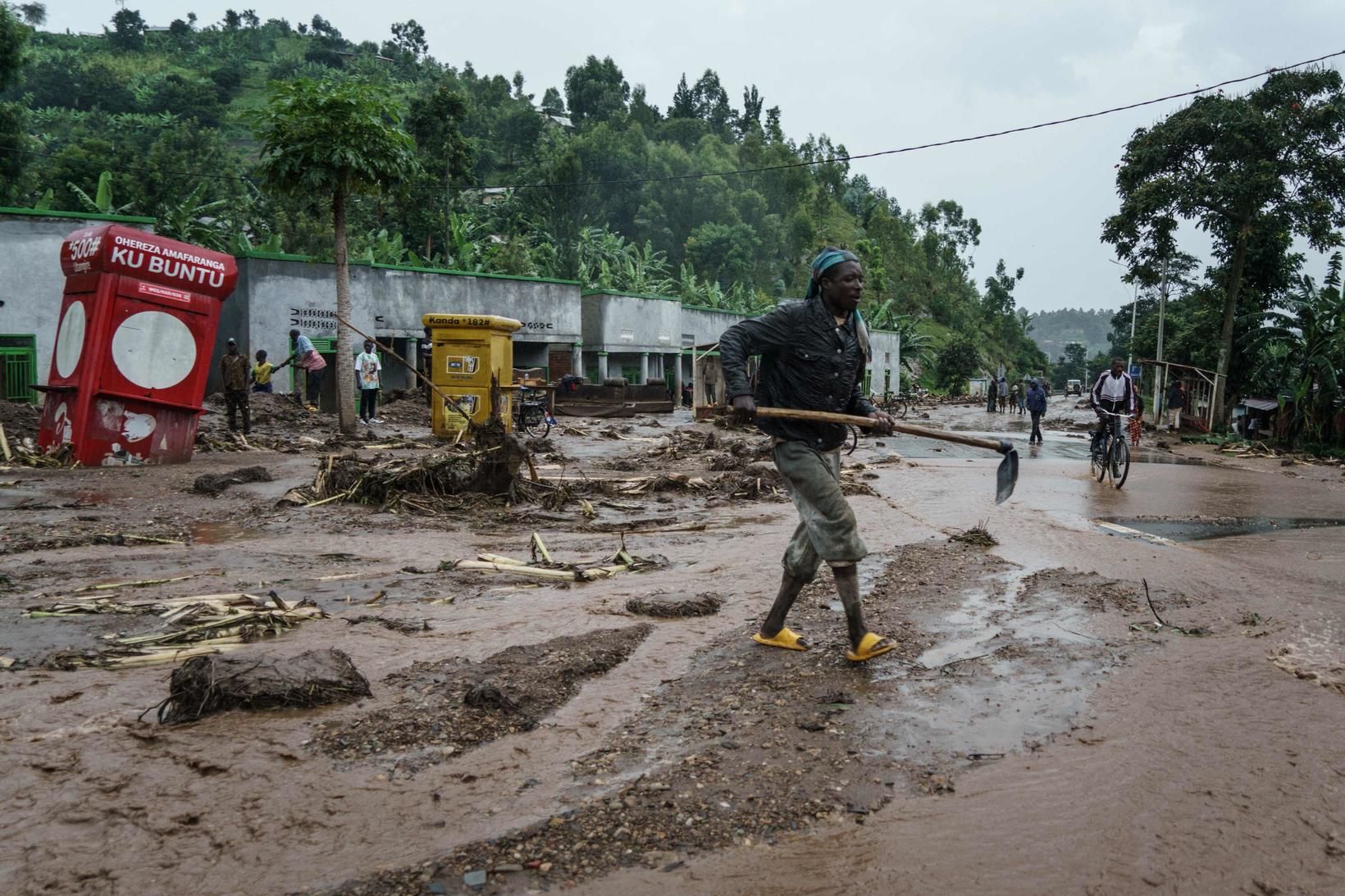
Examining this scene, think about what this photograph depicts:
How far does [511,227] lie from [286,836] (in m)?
54.0

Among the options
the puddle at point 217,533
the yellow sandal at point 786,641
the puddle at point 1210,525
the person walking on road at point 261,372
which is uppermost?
the person walking on road at point 261,372

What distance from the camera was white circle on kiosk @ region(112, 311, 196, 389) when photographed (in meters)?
12.2

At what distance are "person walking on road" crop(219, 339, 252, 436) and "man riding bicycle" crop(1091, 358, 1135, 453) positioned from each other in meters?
13.7

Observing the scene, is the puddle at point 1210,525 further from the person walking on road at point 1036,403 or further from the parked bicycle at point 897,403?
the parked bicycle at point 897,403

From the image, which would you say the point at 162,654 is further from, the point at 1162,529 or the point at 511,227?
the point at 511,227

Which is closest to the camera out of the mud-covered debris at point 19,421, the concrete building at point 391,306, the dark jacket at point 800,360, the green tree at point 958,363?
the dark jacket at point 800,360

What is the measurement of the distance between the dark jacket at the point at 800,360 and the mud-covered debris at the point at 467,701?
4.59 ft

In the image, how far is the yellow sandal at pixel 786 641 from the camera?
4777mm

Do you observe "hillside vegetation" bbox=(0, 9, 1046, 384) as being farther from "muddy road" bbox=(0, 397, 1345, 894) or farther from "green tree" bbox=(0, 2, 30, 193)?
"muddy road" bbox=(0, 397, 1345, 894)

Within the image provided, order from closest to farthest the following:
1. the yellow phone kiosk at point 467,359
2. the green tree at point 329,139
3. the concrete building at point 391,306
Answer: the green tree at point 329,139 < the yellow phone kiosk at point 467,359 < the concrete building at point 391,306

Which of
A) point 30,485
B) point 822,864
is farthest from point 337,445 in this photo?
point 822,864

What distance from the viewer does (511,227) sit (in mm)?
54562

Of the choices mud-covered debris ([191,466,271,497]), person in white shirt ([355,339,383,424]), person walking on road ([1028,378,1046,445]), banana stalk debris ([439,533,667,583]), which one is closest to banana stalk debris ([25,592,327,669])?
banana stalk debris ([439,533,667,583])

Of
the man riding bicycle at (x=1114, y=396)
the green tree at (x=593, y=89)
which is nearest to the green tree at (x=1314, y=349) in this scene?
the man riding bicycle at (x=1114, y=396)
